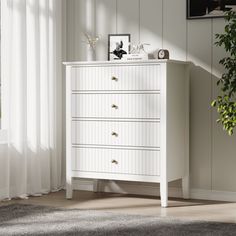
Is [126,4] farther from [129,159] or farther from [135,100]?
[129,159]

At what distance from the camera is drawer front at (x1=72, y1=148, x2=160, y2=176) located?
413 centimetres

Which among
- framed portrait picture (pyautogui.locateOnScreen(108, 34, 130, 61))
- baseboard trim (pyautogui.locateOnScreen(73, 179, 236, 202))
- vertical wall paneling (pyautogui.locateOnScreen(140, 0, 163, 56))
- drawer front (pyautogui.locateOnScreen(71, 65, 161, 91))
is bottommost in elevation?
baseboard trim (pyautogui.locateOnScreen(73, 179, 236, 202))

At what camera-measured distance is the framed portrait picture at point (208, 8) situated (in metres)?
4.32

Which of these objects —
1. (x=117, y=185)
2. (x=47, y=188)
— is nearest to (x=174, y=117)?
(x=117, y=185)

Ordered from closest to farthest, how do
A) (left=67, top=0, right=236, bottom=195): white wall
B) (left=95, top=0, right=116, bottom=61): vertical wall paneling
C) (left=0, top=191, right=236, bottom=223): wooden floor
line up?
1. (left=0, top=191, right=236, bottom=223): wooden floor
2. (left=67, top=0, right=236, bottom=195): white wall
3. (left=95, top=0, right=116, bottom=61): vertical wall paneling

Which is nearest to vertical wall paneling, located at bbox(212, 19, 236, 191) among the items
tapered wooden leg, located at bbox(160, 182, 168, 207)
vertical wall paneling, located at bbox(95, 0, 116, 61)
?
tapered wooden leg, located at bbox(160, 182, 168, 207)

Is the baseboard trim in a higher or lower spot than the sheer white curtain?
lower

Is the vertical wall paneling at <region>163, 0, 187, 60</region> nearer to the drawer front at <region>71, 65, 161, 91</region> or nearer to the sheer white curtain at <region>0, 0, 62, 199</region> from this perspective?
the drawer front at <region>71, 65, 161, 91</region>

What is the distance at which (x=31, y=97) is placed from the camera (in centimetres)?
454

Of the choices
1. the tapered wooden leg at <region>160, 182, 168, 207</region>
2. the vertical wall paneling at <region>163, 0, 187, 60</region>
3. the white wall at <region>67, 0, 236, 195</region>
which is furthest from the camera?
the vertical wall paneling at <region>163, 0, 187, 60</region>

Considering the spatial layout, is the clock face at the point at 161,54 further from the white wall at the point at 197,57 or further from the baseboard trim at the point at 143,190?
the baseboard trim at the point at 143,190

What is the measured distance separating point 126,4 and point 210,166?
1388mm

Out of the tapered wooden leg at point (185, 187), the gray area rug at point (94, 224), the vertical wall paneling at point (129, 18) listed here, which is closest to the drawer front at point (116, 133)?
the tapered wooden leg at point (185, 187)

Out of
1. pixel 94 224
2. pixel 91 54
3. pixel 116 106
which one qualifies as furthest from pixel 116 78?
pixel 94 224
